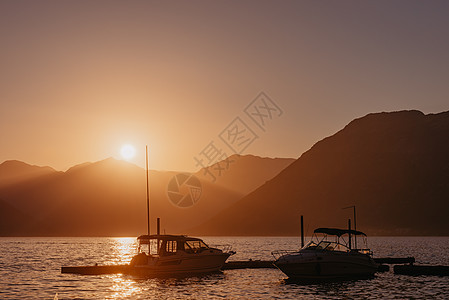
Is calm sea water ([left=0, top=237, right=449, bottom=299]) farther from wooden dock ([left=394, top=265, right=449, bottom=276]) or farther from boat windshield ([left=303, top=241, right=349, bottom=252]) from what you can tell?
boat windshield ([left=303, top=241, right=349, bottom=252])

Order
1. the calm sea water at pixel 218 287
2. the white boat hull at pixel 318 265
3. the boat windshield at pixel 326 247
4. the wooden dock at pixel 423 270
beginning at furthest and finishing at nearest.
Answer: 1. the wooden dock at pixel 423 270
2. the boat windshield at pixel 326 247
3. the white boat hull at pixel 318 265
4. the calm sea water at pixel 218 287

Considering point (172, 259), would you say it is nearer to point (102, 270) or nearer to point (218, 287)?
point (218, 287)

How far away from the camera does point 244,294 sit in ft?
158

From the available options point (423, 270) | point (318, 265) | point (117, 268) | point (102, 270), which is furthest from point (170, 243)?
point (423, 270)

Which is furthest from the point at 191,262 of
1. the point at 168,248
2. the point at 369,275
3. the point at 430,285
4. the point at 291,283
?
the point at 430,285

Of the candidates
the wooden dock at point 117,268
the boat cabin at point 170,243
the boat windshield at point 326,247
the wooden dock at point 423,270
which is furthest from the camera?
the wooden dock at point 117,268

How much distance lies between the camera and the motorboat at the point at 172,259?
56531mm

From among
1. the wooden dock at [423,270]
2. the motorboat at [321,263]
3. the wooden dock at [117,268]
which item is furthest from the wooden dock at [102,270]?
the wooden dock at [423,270]

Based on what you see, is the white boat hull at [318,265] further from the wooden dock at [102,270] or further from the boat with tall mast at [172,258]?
the wooden dock at [102,270]

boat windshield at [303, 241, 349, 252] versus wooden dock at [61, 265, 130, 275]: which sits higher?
boat windshield at [303, 241, 349, 252]

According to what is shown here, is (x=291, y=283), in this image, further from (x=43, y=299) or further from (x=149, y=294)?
(x=43, y=299)

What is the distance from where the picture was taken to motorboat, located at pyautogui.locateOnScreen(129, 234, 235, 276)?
5653cm

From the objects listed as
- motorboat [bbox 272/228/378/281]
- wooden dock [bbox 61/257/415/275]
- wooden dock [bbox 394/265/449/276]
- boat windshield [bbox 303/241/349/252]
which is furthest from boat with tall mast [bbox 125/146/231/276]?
wooden dock [bbox 394/265/449/276]

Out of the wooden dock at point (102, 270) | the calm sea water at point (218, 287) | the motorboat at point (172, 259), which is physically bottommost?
the calm sea water at point (218, 287)
